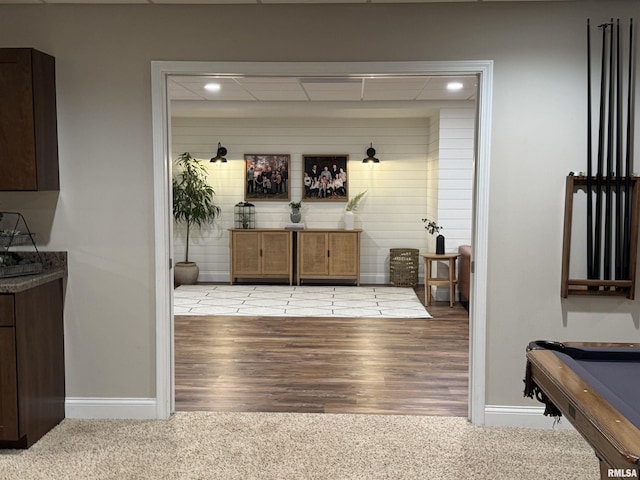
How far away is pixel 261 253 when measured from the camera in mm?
8633

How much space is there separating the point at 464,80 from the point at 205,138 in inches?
171

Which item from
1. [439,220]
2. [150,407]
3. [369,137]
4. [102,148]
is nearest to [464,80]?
[439,220]

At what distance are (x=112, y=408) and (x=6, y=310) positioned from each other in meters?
0.94

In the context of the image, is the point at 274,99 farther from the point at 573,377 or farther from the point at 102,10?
the point at 573,377

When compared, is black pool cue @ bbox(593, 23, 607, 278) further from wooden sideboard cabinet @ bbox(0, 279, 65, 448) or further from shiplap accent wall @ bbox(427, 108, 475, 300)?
shiplap accent wall @ bbox(427, 108, 475, 300)

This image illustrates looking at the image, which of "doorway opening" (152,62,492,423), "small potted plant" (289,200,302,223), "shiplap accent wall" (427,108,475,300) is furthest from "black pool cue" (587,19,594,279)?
"small potted plant" (289,200,302,223)

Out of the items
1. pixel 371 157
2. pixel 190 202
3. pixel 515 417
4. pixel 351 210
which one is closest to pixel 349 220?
pixel 351 210

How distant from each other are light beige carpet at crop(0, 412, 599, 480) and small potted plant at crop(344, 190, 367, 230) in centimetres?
513

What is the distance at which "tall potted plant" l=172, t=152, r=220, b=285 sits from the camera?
8.63 metres

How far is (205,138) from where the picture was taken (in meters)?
8.91

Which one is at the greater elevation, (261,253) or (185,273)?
(261,253)

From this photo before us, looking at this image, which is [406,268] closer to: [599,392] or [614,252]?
[614,252]

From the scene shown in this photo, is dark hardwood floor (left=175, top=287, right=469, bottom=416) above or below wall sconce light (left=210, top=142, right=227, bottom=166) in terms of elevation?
below

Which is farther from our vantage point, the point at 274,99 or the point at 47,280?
the point at 274,99
